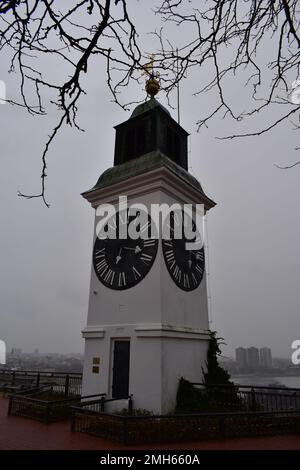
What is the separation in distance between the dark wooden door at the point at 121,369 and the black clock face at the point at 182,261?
8.75 ft

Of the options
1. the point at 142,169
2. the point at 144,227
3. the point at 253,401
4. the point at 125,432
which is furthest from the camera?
the point at 142,169

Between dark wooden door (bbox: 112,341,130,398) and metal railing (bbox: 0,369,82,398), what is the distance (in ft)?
9.02

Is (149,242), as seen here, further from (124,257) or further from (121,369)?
(121,369)

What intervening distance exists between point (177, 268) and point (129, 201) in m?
2.99

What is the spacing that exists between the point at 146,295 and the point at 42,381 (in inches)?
307

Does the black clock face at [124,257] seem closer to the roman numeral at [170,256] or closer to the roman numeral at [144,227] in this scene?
the roman numeral at [144,227]

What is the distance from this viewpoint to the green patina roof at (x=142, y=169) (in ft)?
40.0

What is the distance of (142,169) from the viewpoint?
484 inches

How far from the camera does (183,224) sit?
12.9 meters

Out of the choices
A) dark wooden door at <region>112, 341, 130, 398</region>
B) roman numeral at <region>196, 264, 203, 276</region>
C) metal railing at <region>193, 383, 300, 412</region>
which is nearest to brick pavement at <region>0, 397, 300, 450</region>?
metal railing at <region>193, 383, 300, 412</region>

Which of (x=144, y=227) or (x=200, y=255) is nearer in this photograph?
(x=144, y=227)

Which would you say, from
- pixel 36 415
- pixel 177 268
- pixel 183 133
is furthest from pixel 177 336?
pixel 183 133

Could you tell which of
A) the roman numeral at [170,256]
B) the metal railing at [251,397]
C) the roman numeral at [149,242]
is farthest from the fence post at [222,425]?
the roman numeral at [149,242]

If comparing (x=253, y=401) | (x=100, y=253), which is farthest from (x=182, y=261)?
(x=253, y=401)
